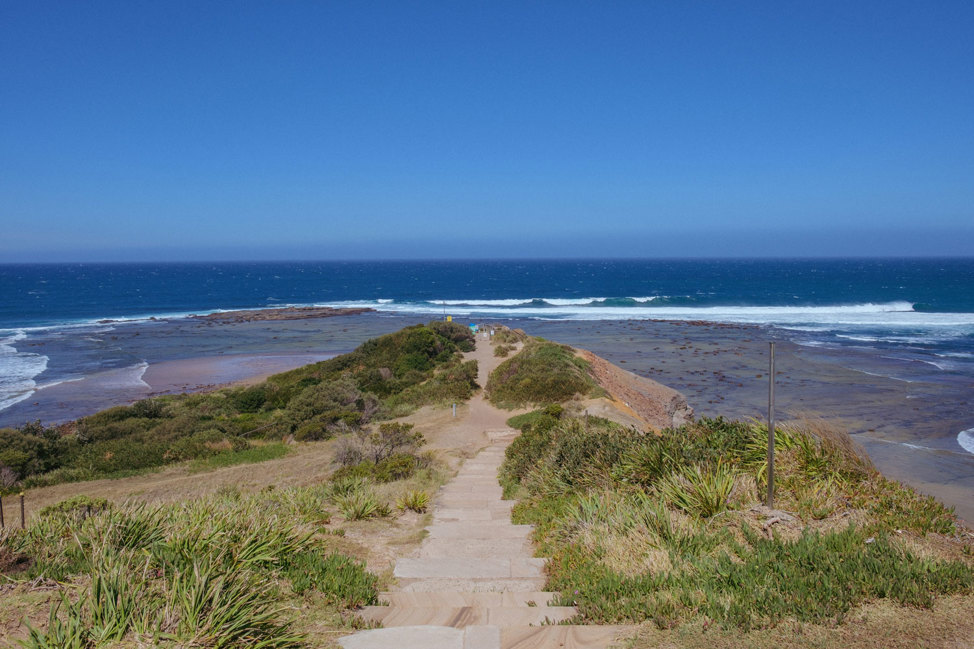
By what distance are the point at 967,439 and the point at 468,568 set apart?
20752 mm

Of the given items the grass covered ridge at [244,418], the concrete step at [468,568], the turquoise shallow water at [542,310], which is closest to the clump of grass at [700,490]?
the concrete step at [468,568]

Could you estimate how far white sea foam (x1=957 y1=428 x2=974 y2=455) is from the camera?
19188mm

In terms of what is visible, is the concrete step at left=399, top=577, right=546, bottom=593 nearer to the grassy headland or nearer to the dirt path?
the dirt path

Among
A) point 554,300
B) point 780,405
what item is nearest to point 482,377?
point 780,405

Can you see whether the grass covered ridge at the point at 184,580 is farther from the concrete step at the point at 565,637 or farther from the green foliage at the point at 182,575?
the concrete step at the point at 565,637

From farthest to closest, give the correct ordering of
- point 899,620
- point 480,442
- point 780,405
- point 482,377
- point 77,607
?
1. point 482,377
2. point 780,405
3. point 480,442
4. point 899,620
5. point 77,607

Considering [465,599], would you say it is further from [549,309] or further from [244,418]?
[549,309]

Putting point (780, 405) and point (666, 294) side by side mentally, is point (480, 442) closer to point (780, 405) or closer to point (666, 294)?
point (780, 405)

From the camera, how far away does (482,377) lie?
90.6 ft

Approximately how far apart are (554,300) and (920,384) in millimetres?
56132

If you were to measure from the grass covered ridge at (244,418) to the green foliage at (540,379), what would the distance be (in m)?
1.39

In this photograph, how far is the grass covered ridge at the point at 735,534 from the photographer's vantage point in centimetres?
442

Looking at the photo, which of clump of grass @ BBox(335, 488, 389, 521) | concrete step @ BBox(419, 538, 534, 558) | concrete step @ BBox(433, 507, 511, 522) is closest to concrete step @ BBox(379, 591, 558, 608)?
concrete step @ BBox(419, 538, 534, 558)

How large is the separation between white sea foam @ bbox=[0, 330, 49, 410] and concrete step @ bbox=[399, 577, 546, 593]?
2815cm
